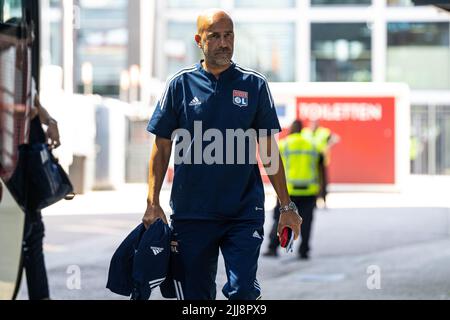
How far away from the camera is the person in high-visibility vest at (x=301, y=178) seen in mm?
11266

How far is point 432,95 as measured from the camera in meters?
19.6

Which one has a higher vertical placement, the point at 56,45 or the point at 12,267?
the point at 56,45

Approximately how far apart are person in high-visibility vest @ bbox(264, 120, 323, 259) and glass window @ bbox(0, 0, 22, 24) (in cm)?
626

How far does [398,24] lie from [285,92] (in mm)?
4885

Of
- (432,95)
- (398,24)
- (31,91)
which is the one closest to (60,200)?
(31,91)

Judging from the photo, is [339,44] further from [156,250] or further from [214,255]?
[156,250]

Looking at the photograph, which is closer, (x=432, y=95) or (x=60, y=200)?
(x=60, y=200)

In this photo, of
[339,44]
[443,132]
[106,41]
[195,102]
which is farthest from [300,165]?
[106,41]

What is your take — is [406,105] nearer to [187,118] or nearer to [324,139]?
[324,139]

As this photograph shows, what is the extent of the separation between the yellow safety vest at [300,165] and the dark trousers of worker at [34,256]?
527 centimetres

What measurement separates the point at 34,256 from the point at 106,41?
18969mm

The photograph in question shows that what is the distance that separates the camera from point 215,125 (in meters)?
4.60
